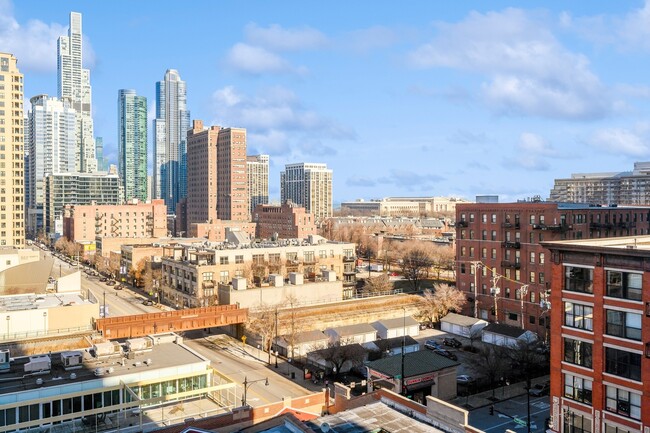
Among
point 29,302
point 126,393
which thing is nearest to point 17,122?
point 29,302

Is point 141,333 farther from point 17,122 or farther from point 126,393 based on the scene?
point 17,122

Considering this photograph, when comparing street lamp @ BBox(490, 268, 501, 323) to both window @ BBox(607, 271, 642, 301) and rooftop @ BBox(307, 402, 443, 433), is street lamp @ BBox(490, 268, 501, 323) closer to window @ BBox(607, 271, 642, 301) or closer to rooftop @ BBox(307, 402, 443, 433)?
window @ BBox(607, 271, 642, 301)

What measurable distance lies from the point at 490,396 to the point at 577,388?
20923 mm

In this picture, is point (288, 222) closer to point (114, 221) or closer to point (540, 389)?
point (114, 221)

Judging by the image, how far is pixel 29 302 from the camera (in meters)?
60.1

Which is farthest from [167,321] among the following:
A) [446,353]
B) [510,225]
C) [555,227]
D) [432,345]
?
[555,227]

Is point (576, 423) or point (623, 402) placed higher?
point (623, 402)

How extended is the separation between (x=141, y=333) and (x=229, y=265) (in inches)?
1013

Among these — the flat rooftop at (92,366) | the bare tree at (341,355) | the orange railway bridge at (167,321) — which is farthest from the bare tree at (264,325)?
the flat rooftop at (92,366)

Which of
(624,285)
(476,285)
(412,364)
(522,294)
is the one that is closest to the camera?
(624,285)

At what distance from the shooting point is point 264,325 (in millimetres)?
62406

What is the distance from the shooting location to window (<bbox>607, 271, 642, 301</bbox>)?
27.9 m

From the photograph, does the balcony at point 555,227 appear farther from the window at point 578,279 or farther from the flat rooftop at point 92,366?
the flat rooftop at point 92,366

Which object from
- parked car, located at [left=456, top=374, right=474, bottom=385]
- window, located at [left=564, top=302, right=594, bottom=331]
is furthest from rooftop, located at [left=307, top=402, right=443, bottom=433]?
parked car, located at [left=456, top=374, right=474, bottom=385]
